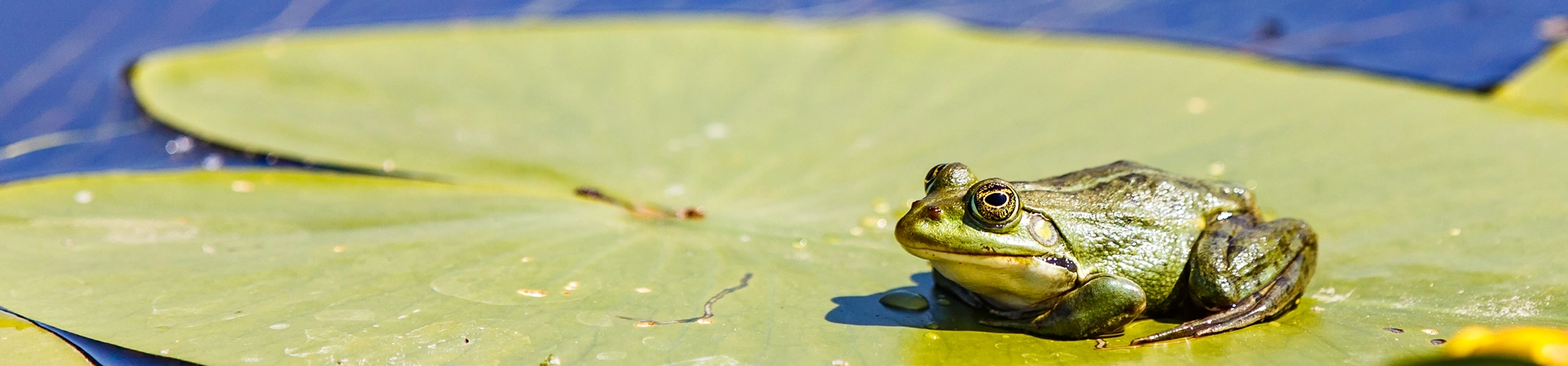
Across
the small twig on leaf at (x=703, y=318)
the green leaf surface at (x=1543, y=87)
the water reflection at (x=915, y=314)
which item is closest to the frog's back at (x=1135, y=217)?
the water reflection at (x=915, y=314)

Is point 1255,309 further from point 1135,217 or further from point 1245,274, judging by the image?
point 1135,217

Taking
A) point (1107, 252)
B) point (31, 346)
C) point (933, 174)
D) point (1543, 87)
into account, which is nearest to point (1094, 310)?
point (1107, 252)

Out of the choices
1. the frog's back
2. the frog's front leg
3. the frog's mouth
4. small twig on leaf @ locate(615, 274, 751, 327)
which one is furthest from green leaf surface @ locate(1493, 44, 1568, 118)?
small twig on leaf @ locate(615, 274, 751, 327)

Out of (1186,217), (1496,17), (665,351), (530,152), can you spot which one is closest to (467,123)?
(530,152)

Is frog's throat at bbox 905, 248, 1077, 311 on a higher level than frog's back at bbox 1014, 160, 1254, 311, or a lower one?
lower

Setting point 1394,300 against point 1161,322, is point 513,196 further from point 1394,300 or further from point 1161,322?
point 1394,300

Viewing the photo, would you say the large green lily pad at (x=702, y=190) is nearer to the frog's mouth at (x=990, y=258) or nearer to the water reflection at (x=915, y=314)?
the water reflection at (x=915, y=314)

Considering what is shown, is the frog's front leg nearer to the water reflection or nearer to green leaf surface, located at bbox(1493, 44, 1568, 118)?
the water reflection
